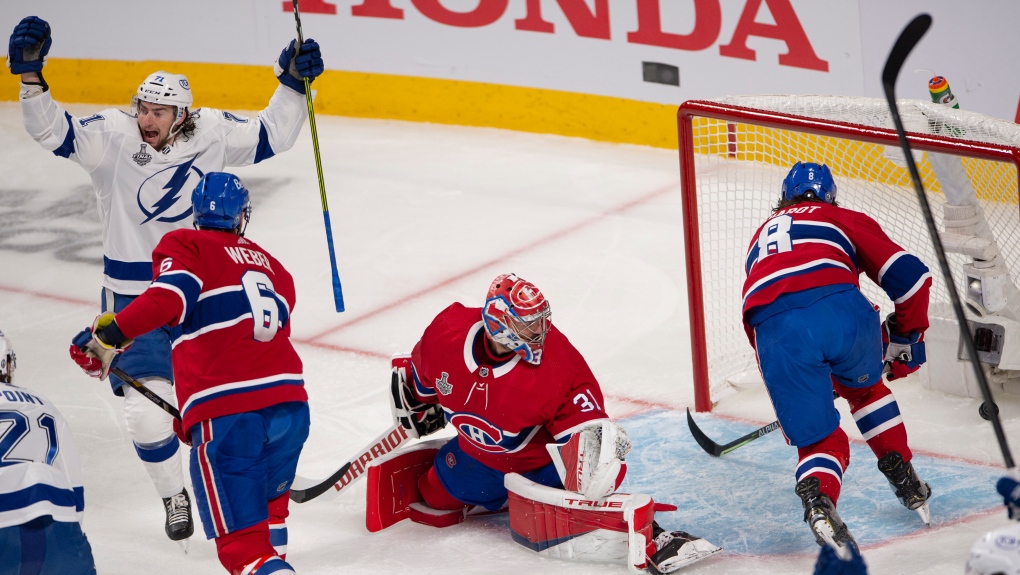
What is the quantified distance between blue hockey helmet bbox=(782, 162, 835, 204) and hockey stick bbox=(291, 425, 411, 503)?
126cm

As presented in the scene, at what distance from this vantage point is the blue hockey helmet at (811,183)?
138 inches

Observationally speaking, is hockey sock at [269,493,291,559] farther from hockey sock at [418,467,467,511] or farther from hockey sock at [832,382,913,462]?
hockey sock at [832,382,913,462]

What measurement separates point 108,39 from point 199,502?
18.6ft

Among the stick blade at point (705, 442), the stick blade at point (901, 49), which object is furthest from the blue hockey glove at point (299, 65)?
the stick blade at point (901, 49)

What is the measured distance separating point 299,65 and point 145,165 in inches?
21.1

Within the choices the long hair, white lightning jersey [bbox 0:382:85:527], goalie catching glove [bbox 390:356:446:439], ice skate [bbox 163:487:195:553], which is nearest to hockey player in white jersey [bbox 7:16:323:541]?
ice skate [bbox 163:487:195:553]

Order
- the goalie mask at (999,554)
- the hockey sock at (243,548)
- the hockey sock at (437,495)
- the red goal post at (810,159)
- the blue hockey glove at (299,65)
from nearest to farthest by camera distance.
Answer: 1. the goalie mask at (999,554)
2. the hockey sock at (243,548)
3. the hockey sock at (437,495)
4. the red goal post at (810,159)
5. the blue hockey glove at (299,65)

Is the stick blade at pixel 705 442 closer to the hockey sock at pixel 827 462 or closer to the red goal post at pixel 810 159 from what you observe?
the red goal post at pixel 810 159

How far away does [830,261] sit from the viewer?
130 inches

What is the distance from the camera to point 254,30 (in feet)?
25.2

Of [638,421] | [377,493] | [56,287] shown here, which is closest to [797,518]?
[638,421]

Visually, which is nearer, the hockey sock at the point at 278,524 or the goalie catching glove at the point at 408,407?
the hockey sock at the point at 278,524

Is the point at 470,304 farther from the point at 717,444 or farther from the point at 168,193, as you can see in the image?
the point at 168,193

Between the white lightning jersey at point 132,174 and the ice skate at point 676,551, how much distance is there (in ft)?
5.38
